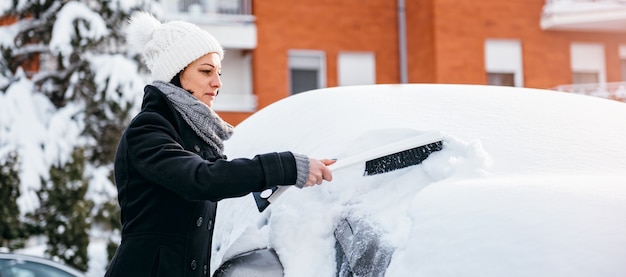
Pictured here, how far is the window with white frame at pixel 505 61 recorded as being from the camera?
18.2 m

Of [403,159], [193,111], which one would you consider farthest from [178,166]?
[403,159]

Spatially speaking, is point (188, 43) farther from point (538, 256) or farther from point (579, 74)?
point (579, 74)

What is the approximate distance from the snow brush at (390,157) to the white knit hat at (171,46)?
0.44m

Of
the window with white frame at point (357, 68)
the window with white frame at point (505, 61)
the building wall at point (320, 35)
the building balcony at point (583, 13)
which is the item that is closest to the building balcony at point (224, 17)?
the building wall at point (320, 35)

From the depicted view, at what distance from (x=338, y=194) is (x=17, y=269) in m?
3.67

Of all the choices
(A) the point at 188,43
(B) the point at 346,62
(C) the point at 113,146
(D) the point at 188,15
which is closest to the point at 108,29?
(C) the point at 113,146

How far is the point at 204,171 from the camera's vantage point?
2.32 metres

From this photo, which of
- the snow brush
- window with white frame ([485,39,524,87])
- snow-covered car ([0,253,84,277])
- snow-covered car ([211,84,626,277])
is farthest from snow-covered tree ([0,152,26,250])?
window with white frame ([485,39,524,87])

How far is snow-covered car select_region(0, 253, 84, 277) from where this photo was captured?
220 inches

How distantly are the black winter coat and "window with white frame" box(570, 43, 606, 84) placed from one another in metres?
17.0

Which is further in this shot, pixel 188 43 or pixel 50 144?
pixel 50 144

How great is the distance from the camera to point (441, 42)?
17672 mm

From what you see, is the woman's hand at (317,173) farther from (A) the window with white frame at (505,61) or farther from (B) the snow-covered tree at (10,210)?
(A) the window with white frame at (505,61)

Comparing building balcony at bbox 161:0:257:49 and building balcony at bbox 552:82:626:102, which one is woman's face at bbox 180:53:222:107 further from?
building balcony at bbox 552:82:626:102
